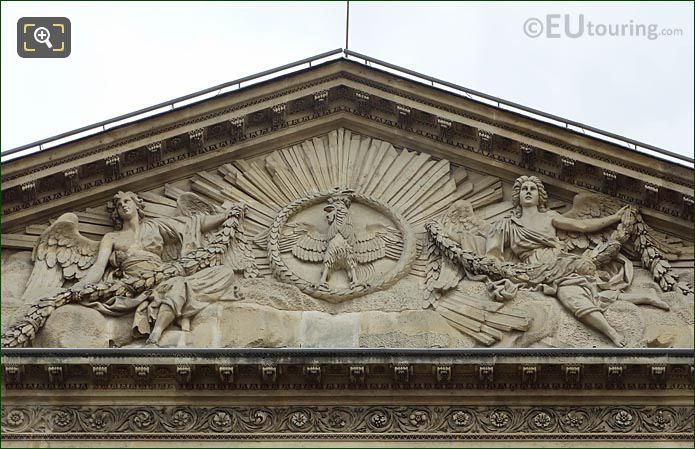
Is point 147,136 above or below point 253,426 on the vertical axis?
above

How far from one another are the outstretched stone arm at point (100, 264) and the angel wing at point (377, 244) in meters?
3.07

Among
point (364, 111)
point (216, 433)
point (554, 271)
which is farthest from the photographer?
point (364, 111)

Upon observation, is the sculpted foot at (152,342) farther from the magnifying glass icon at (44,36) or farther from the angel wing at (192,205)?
the magnifying glass icon at (44,36)

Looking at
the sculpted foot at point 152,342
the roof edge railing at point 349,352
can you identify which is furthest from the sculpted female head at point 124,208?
the roof edge railing at point 349,352

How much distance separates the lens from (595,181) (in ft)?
74.8

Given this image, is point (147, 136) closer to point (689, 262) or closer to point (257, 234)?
point (257, 234)

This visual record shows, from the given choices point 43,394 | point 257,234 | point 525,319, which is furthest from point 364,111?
point 43,394

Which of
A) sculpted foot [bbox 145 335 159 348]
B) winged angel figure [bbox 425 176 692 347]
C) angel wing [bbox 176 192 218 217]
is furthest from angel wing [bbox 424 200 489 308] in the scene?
sculpted foot [bbox 145 335 159 348]

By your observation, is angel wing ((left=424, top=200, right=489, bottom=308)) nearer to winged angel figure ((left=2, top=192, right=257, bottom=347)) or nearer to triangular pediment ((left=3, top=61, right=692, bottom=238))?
triangular pediment ((left=3, top=61, right=692, bottom=238))

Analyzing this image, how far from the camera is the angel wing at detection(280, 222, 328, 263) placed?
2222cm

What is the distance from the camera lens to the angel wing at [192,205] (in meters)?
22.7

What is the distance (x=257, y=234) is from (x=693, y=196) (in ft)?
18.0

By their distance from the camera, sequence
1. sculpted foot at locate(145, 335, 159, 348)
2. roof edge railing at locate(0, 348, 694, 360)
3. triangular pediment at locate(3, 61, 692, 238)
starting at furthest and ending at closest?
triangular pediment at locate(3, 61, 692, 238), sculpted foot at locate(145, 335, 159, 348), roof edge railing at locate(0, 348, 694, 360)

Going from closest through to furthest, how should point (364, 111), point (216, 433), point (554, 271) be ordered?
point (216, 433), point (554, 271), point (364, 111)
